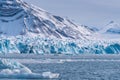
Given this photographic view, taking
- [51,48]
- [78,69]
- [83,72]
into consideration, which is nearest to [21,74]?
[83,72]

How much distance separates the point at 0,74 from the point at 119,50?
89.6 metres

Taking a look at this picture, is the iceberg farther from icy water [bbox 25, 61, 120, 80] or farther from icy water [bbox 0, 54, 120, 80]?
icy water [bbox 25, 61, 120, 80]

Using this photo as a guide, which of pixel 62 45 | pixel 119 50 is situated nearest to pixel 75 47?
pixel 62 45

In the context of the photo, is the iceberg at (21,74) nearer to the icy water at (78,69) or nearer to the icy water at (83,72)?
the icy water at (78,69)

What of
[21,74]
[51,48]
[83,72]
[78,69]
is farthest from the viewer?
[51,48]

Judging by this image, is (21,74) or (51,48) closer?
(21,74)

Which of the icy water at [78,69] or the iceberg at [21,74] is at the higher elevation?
the iceberg at [21,74]

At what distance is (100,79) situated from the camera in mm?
40188

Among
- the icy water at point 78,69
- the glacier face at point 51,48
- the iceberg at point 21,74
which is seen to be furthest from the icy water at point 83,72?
the glacier face at point 51,48

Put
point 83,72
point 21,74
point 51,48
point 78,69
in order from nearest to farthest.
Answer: point 21,74 → point 83,72 → point 78,69 → point 51,48

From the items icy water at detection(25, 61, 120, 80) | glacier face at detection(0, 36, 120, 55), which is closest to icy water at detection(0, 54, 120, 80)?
icy water at detection(25, 61, 120, 80)

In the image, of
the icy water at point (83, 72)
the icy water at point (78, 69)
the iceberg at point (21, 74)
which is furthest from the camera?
the icy water at point (78, 69)

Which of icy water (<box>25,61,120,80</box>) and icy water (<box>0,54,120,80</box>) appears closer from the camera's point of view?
icy water (<box>25,61,120,80</box>)

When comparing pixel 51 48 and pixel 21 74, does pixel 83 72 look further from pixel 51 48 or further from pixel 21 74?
pixel 51 48
